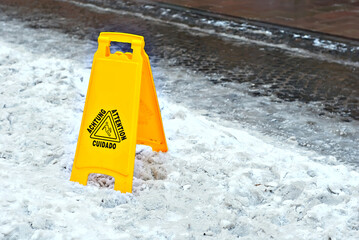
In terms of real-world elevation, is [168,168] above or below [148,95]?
below

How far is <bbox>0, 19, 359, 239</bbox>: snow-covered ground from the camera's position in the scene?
3.37 metres

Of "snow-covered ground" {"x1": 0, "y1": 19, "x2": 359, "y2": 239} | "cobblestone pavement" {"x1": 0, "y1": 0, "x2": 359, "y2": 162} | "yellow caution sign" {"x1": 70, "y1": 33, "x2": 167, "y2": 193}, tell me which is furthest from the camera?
"cobblestone pavement" {"x1": 0, "y1": 0, "x2": 359, "y2": 162}

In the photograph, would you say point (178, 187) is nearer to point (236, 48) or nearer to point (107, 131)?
point (107, 131)

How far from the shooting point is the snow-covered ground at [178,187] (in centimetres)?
337

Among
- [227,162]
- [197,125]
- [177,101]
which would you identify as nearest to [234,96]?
[177,101]

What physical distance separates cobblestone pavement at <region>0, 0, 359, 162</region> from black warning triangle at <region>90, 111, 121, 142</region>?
71.3 inches

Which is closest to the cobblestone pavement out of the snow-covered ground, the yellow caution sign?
the snow-covered ground

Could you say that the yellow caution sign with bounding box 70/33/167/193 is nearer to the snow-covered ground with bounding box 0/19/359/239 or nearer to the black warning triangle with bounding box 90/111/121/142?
the black warning triangle with bounding box 90/111/121/142

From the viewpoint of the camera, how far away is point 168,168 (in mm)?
4105

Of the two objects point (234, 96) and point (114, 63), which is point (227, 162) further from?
point (234, 96)

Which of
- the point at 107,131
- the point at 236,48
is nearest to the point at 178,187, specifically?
the point at 107,131

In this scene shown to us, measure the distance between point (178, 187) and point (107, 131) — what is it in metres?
0.59

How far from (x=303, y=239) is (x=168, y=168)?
1.12 metres

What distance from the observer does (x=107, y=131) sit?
12.5ft
